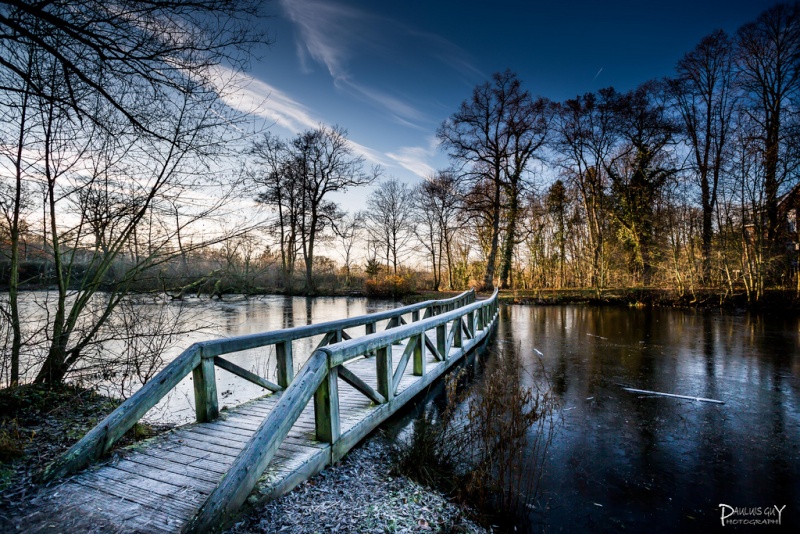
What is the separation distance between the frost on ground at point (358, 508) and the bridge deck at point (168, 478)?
147 millimetres

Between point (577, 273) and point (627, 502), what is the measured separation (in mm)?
Answer: 28969

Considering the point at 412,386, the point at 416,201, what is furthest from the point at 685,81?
the point at 412,386

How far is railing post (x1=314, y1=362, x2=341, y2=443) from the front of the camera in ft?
11.5

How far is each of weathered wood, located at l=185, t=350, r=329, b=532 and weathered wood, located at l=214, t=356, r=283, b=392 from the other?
1.24m

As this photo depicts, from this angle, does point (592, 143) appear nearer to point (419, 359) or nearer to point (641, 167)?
point (641, 167)

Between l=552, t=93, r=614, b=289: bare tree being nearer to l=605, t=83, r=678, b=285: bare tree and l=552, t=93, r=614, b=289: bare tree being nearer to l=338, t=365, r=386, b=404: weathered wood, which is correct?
l=605, t=83, r=678, b=285: bare tree

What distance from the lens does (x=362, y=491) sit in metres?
3.14

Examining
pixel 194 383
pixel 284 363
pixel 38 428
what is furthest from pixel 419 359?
pixel 38 428

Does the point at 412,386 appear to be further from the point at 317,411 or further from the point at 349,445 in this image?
the point at 317,411

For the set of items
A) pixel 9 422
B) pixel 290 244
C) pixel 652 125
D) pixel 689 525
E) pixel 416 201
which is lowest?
pixel 689 525

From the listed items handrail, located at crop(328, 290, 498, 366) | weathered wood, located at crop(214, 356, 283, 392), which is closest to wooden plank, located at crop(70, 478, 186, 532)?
weathered wood, located at crop(214, 356, 283, 392)

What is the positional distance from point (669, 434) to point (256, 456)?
16.8 ft

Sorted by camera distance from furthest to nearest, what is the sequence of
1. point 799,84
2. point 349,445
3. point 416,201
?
point 416,201, point 799,84, point 349,445

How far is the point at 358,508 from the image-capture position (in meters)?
2.87
